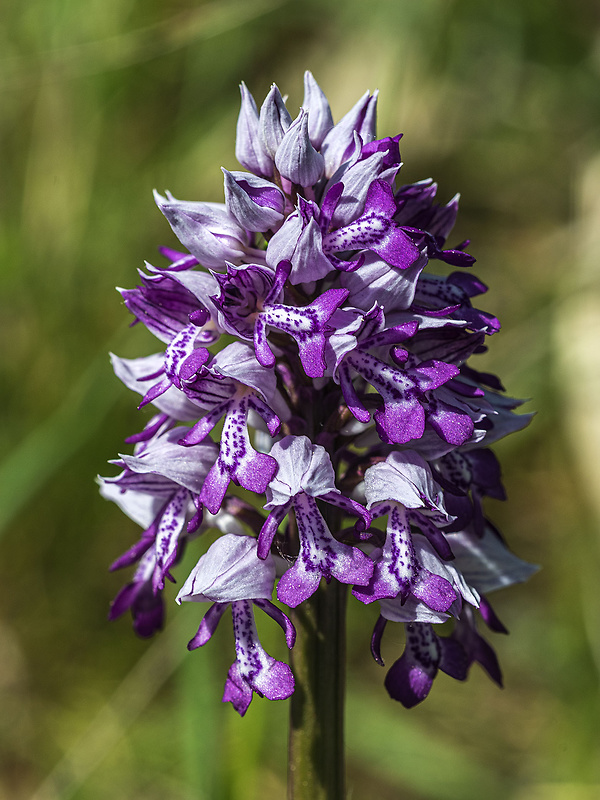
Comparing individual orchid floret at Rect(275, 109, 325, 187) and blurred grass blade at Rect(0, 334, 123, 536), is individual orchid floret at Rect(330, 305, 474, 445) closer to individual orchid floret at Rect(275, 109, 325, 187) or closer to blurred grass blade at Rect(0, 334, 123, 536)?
individual orchid floret at Rect(275, 109, 325, 187)

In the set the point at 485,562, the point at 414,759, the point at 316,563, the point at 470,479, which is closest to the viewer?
the point at 316,563

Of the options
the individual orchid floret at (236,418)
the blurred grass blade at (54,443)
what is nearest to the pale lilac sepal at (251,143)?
the individual orchid floret at (236,418)

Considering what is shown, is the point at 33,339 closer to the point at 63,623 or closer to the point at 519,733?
the point at 63,623

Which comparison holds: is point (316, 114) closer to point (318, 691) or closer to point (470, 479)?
point (470, 479)

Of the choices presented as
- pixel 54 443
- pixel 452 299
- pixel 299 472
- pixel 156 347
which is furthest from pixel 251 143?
pixel 156 347

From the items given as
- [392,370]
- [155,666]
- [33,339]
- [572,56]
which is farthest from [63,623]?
[572,56]

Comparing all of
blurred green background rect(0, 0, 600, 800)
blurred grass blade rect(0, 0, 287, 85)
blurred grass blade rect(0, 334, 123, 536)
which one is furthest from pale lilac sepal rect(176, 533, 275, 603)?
blurred grass blade rect(0, 0, 287, 85)
